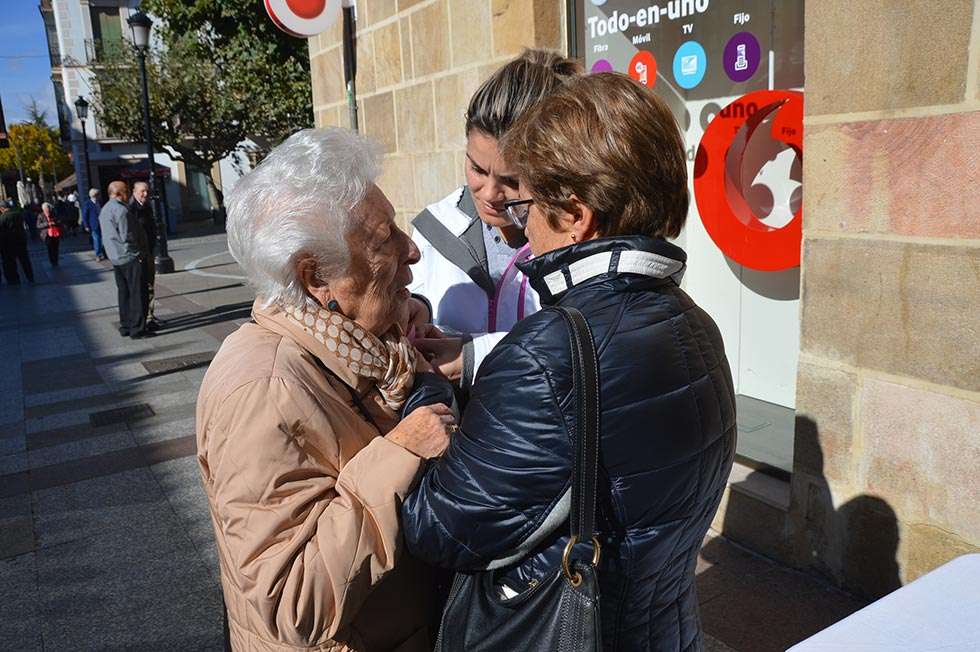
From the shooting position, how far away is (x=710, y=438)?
135cm

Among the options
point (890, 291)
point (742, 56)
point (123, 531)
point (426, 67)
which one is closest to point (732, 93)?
point (742, 56)

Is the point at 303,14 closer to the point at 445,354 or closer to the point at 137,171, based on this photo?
the point at 445,354

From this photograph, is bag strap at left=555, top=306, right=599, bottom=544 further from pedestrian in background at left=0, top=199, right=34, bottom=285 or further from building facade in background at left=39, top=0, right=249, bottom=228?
building facade in background at left=39, top=0, right=249, bottom=228

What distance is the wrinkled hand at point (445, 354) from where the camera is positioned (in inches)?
76.8

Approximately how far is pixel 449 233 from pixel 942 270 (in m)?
1.66

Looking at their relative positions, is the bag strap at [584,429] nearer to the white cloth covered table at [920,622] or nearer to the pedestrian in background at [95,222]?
the white cloth covered table at [920,622]

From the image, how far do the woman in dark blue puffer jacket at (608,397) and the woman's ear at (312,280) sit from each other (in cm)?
47

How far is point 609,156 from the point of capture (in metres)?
1.32

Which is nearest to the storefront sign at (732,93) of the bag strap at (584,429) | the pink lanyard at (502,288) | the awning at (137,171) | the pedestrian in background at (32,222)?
the pink lanyard at (502,288)

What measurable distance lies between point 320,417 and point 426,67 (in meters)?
4.42

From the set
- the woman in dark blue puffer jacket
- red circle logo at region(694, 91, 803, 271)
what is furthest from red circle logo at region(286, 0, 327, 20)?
the woman in dark blue puffer jacket

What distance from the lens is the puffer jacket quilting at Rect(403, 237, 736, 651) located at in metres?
1.22

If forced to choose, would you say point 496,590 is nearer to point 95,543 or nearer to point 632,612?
point 632,612

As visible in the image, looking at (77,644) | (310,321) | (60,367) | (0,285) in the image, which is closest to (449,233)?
(310,321)
